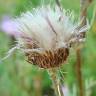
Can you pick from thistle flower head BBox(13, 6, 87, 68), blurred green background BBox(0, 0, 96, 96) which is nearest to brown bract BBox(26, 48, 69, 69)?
thistle flower head BBox(13, 6, 87, 68)

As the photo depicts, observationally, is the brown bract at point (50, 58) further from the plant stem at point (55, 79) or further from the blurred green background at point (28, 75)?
the blurred green background at point (28, 75)

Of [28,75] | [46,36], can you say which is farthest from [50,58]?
[28,75]

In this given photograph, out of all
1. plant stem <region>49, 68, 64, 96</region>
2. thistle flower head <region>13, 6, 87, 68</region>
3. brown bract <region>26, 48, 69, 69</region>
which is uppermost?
thistle flower head <region>13, 6, 87, 68</region>

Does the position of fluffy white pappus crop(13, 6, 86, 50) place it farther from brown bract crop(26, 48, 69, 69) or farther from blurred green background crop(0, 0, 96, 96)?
blurred green background crop(0, 0, 96, 96)

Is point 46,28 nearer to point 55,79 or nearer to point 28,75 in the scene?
point 55,79

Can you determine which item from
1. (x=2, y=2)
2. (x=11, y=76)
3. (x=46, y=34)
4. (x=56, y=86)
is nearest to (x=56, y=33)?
(x=46, y=34)

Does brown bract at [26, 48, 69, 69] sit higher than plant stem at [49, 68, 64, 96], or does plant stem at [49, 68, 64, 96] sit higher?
brown bract at [26, 48, 69, 69]

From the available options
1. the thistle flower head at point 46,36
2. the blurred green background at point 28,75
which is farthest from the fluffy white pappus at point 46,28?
the blurred green background at point 28,75
